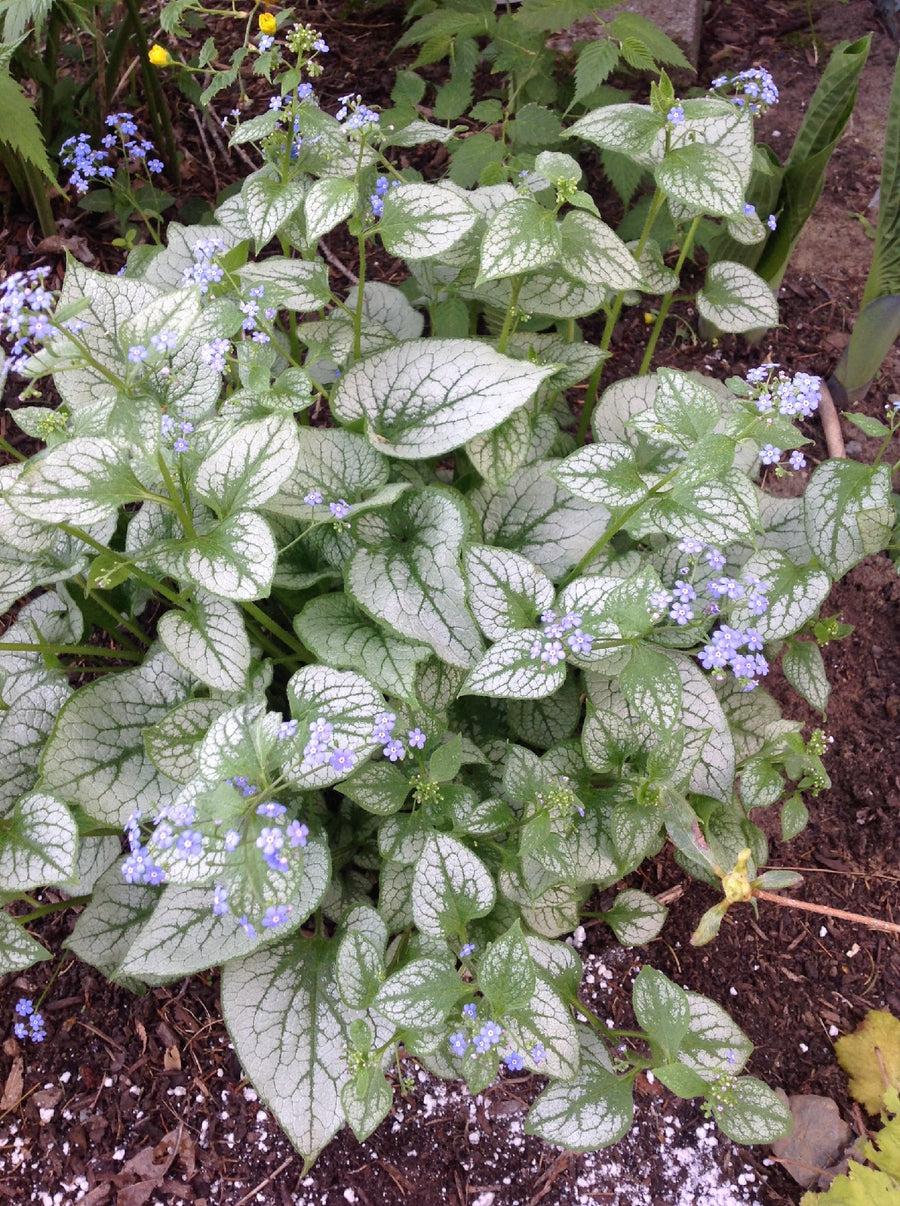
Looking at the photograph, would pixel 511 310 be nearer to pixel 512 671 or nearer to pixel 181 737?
pixel 512 671

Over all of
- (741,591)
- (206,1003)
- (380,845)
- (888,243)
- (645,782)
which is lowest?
(206,1003)

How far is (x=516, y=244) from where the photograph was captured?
1.68 meters

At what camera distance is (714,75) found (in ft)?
11.2

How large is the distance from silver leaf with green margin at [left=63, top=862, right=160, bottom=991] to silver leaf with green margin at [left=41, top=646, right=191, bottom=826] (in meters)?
0.29

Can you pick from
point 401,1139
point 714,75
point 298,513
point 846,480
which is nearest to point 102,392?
point 298,513

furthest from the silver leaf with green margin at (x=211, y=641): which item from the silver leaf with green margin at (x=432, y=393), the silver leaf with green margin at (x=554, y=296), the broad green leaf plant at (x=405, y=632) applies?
the silver leaf with green margin at (x=554, y=296)

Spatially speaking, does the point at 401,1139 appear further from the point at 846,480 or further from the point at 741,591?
the point at 846,480

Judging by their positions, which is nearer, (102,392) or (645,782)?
(645,782)

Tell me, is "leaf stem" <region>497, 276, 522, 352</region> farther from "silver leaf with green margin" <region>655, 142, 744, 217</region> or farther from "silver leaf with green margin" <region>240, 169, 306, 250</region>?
"silver leaf with green margin" <region>240, 169, 306, 250</region>

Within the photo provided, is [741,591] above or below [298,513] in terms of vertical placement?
below

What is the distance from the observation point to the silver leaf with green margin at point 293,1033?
1.76 metres

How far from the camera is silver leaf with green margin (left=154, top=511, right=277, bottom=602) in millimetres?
1461

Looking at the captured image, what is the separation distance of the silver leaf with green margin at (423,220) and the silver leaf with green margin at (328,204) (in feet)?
0.31

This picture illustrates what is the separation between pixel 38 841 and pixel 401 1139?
3.47 ft
